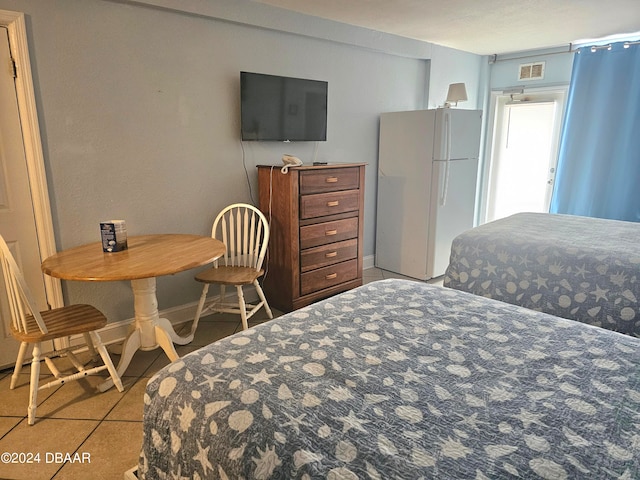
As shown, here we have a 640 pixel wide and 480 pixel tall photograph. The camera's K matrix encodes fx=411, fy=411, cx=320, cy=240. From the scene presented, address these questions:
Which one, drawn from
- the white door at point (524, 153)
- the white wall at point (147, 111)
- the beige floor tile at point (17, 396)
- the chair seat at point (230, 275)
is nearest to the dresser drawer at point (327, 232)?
the chair seat at point (230, 275)

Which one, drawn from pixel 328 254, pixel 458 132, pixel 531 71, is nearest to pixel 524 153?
pixel 531 71

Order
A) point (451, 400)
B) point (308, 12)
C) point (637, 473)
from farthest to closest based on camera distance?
point (308, 12) → point (451, 400) → point (637, 473)

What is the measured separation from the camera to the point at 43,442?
187 centimetres

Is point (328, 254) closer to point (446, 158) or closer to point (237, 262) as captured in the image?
point (237, 262)

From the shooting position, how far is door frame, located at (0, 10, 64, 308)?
2.21m

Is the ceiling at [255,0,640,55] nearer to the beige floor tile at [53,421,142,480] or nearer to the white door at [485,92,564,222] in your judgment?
Result: the white door at [485,92,564,222]

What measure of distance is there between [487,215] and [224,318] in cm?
385

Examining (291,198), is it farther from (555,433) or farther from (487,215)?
(487,215)

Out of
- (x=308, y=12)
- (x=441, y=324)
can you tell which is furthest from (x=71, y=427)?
(x=308, y=12)

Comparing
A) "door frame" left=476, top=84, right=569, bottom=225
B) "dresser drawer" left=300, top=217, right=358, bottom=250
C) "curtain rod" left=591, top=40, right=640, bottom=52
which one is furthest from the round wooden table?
"curtain rod" left=591, top=40, right=640, bottom=52

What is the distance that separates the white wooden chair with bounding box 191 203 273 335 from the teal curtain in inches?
134

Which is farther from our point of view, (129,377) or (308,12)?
(308,12)

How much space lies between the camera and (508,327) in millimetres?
1462

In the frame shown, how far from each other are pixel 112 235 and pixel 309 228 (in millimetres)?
1394
